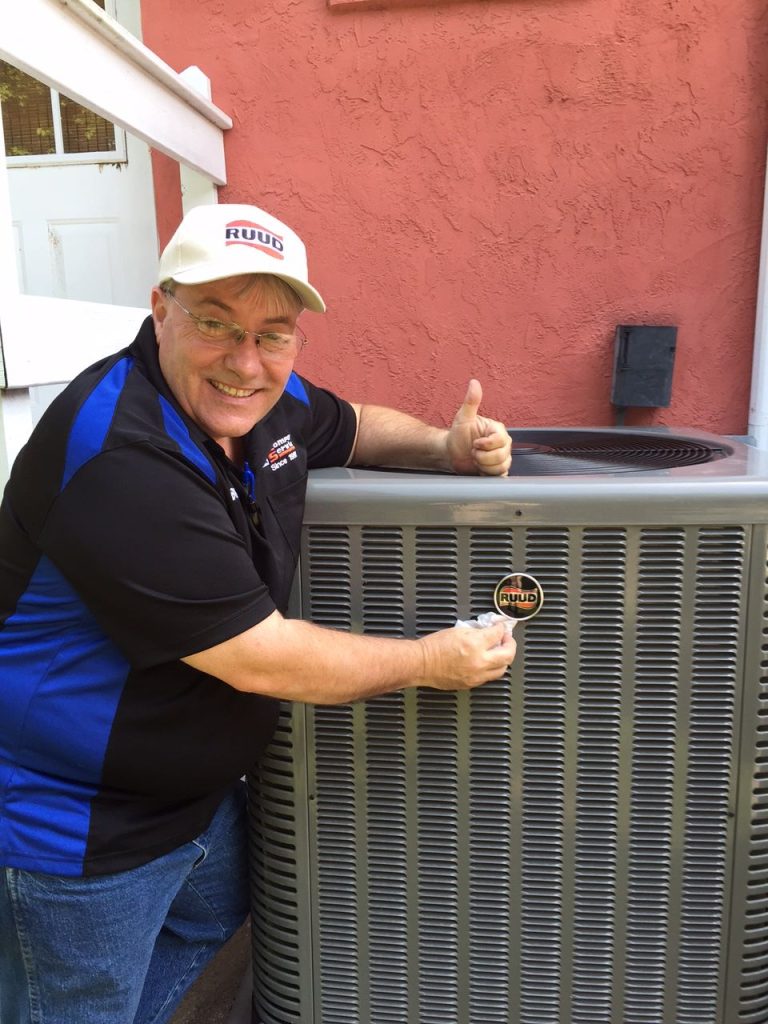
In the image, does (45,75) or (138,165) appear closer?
(45,75)

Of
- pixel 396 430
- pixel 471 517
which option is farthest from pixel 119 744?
pixel 396 430

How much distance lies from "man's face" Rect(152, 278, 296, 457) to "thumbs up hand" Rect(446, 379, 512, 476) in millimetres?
412

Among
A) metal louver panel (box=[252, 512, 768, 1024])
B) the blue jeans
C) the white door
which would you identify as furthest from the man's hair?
the white door

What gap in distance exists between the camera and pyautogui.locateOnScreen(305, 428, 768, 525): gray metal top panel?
1.36 meters

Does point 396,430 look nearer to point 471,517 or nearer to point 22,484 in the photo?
point 471,517

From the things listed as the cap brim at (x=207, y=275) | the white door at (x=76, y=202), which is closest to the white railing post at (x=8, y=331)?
the cap brim at (x=207, y=275)

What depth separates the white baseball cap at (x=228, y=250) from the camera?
1265mm

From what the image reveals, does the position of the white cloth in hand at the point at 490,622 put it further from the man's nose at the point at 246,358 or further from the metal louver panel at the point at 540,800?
the man's nose at the point at 246,358

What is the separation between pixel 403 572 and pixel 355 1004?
893 millimetres

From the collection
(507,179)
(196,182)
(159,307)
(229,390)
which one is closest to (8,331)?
(159,307)

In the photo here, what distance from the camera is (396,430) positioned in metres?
1.88

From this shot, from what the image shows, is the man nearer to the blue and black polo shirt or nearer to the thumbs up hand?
the blue and black polo shirt

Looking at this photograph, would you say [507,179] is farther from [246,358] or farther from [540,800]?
[540,800]

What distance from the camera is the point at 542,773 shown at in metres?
1.48
